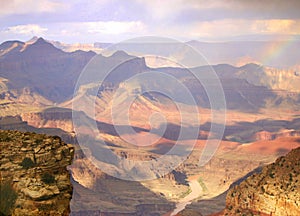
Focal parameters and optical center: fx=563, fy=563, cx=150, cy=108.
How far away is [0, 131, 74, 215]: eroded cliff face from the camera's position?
14766 millimetres

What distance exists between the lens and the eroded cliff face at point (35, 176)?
14766 mm

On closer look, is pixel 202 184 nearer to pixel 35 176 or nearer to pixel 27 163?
pixel 27 163

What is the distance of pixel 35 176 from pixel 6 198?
37.4 inches

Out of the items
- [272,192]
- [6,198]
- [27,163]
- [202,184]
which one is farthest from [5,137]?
[202,184]

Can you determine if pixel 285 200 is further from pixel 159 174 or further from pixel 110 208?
pixel 159 174

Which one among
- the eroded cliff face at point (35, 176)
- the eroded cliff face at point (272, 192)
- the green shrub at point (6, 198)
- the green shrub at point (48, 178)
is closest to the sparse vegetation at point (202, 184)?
the eroded cliff face at point (272, 192)

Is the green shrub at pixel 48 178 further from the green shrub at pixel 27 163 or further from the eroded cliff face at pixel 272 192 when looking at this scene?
the eroded cliff face at pixel 272 192

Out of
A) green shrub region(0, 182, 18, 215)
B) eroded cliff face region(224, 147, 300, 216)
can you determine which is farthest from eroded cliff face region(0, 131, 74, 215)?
eroded cliff face region(224, 147, 300, 216)

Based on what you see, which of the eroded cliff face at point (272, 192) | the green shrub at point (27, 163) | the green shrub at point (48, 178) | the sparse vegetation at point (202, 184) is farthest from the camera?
the sparse vegetation at point (202, 184)

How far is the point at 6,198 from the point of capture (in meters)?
14.8

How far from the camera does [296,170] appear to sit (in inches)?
1517

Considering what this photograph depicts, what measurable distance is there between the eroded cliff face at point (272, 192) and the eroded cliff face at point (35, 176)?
22.4m

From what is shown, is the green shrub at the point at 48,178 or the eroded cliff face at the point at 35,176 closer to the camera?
the eroded cliff face at the point at 35,176

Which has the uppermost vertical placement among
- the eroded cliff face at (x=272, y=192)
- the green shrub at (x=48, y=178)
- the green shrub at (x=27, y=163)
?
the green shrub at (x=27, y=163)
